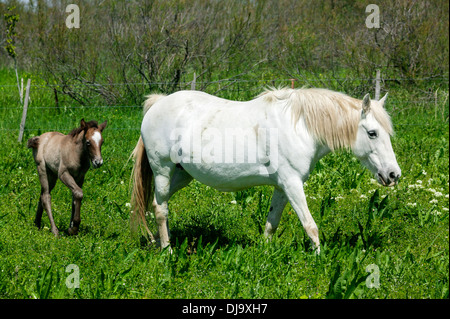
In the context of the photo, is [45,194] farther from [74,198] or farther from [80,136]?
[80,136]

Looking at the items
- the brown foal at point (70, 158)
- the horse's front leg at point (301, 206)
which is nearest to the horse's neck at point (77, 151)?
the brown foal at point (70, 158)

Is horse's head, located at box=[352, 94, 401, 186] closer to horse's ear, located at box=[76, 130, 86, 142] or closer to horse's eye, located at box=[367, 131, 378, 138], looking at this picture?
horse's eye, located at box=[367, 131, 378, 138]

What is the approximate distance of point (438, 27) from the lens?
12.8m

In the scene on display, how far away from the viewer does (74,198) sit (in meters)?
5.83

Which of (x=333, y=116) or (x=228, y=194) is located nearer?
(x=333, y=116)

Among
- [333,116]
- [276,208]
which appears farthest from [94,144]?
[333,116]

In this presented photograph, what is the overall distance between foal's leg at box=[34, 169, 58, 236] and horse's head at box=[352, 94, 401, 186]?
3509mm

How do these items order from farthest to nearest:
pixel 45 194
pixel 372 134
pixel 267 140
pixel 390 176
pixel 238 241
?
pixel 45 194, pixel 238 241, pixel 267 140, pixel 372 134, pixel 390 176

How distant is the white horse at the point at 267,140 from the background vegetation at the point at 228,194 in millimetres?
577

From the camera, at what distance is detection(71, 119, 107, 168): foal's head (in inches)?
217

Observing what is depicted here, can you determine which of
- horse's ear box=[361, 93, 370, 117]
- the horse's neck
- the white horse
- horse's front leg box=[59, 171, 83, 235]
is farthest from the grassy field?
horse's ear box=[361, 93, 370, 117]

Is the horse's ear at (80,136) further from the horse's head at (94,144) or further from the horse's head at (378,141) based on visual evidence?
the horse's head at (378,141)

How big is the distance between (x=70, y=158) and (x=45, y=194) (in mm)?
608
